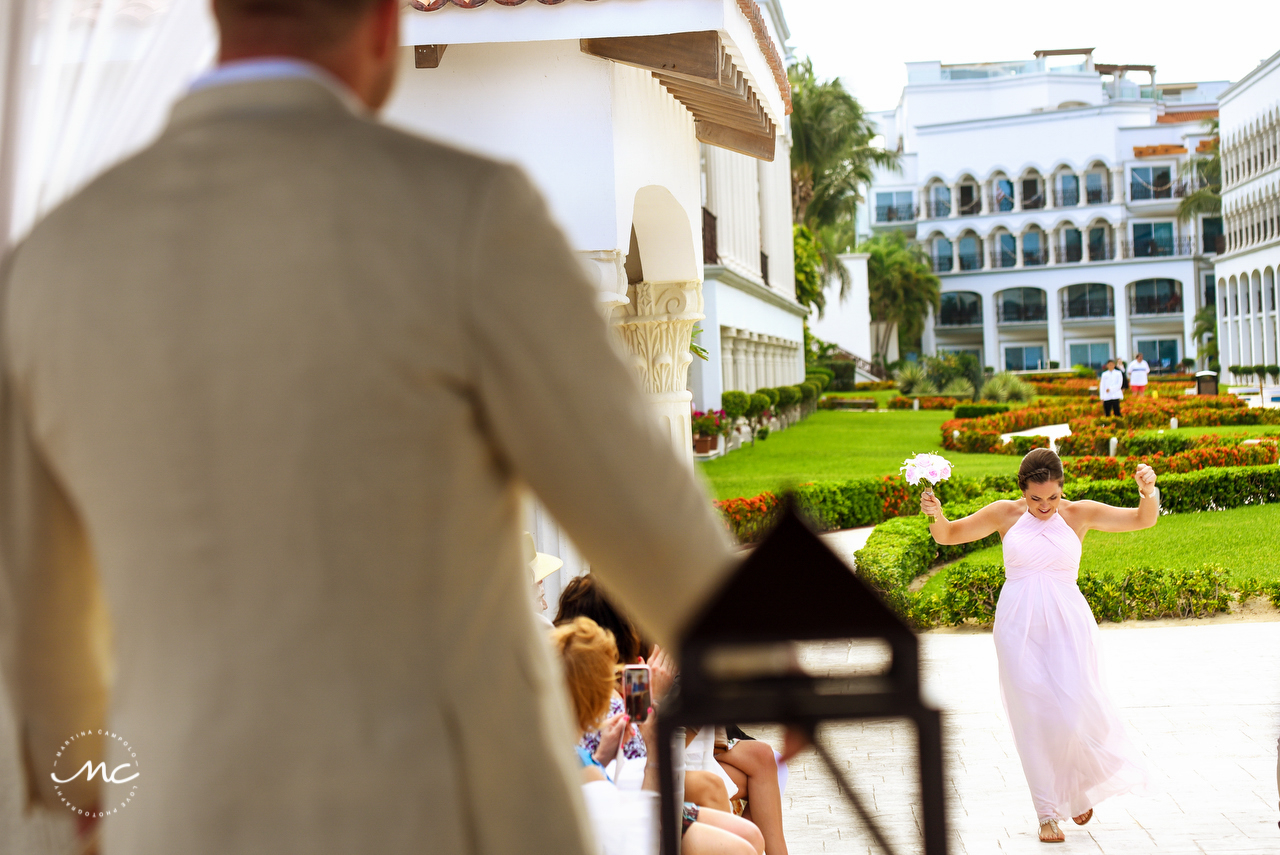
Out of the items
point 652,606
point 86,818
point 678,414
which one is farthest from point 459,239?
point 678,414

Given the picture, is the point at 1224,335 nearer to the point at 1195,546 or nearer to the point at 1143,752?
the point at 1195,546

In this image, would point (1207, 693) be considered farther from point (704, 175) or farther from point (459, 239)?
point (704, 175)

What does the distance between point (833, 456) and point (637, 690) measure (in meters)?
19.2

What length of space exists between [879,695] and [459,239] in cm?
52

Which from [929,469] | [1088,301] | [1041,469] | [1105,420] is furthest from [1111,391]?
[1088,301]

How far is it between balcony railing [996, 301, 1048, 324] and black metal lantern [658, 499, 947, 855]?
221 feet

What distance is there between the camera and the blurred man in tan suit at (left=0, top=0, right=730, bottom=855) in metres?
0.97

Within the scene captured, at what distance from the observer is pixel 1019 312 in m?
64.9

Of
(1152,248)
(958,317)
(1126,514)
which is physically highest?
(1152,248)

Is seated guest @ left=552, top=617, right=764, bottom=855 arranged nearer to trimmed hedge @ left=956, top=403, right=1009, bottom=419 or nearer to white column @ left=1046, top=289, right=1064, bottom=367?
trimmed hedge @ left=956, top=403, right=1009, bottom=419

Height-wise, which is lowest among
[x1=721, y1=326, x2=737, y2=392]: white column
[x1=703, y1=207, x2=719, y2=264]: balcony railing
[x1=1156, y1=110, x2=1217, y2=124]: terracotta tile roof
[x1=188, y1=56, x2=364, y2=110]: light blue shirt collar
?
[x1=188, y1=56, x2=364, y2=110]: light blue shirt collar

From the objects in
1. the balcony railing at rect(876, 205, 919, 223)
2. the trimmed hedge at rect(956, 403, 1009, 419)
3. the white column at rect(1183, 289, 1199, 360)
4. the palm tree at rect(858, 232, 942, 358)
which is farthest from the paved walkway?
the balcony railing at rect(876, 205, 919, 223)

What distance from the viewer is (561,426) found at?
98 cm

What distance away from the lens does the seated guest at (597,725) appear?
2.94m
